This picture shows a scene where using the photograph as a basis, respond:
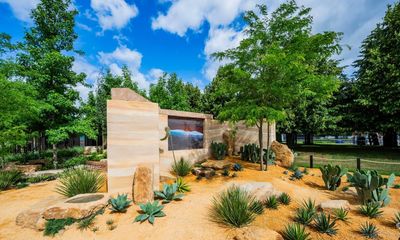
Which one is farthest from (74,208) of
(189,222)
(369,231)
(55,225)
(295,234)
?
(369,231)

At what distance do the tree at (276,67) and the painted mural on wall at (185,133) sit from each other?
336cm

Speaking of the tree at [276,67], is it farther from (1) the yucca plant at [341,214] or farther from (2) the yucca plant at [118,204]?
(2) the yucca plant at [118,204]

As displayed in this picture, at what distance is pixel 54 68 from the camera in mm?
12594

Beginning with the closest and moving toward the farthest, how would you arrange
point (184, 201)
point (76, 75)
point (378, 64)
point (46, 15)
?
1. point (184, 201)
2. point (46, 15)
3. point (76, 75)
4. point (378, 64)

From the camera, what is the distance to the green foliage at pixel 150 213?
17.0 ft

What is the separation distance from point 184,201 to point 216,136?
7730 millimetres

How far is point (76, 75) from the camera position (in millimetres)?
13703

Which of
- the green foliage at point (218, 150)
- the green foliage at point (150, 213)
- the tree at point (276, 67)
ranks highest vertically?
the tree at point (276, 67)

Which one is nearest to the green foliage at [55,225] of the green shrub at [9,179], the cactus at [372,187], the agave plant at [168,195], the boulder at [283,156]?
the agave plant at [168,195]

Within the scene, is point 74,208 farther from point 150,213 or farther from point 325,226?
point 325,226

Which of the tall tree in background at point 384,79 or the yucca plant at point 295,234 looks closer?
the yucca plant at point 295,234

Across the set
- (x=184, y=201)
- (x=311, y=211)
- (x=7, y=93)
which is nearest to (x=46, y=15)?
(x=7, y=93)

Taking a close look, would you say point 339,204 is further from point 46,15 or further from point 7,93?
point 46,15

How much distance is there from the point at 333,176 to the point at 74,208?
28.9 ft
